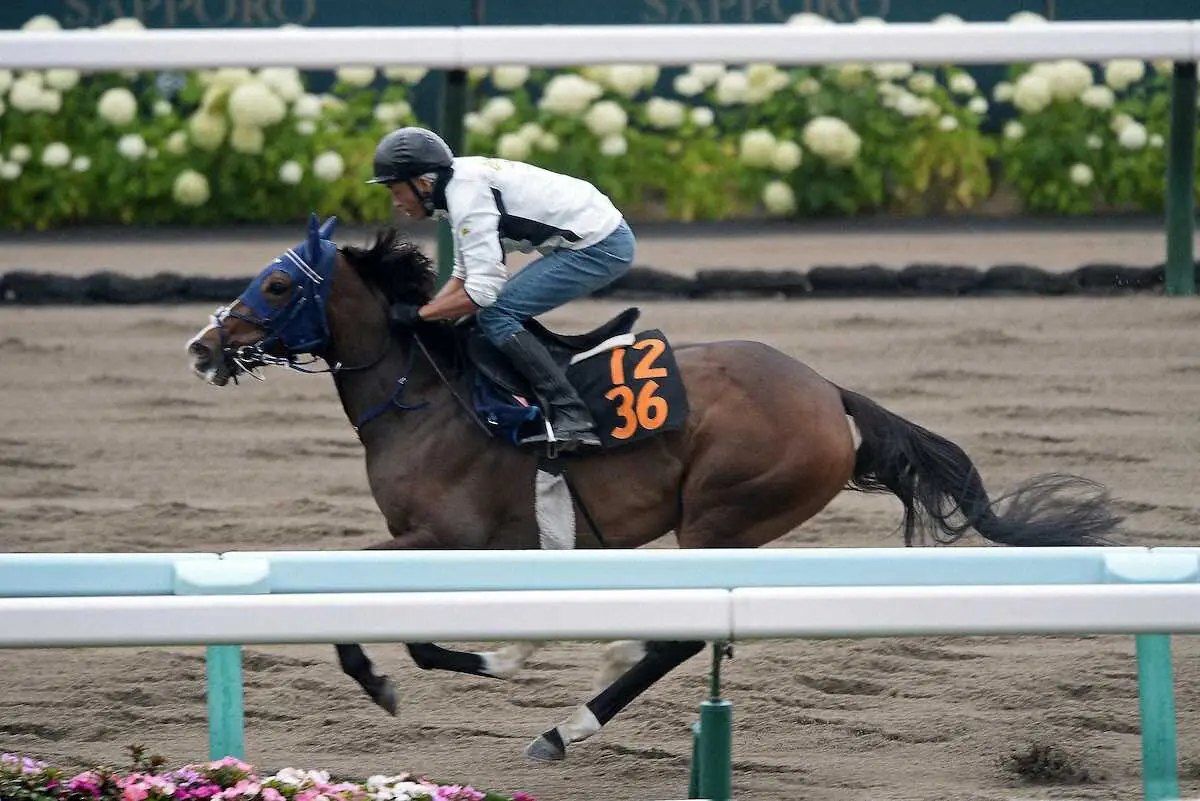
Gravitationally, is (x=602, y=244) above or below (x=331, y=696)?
above

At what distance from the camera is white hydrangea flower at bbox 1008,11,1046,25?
954cm

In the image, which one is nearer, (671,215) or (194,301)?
(194,301)

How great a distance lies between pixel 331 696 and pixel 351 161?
16.9 feet

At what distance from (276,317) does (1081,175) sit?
5.72 metres

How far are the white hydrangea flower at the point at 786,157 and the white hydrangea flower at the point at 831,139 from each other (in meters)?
0.09

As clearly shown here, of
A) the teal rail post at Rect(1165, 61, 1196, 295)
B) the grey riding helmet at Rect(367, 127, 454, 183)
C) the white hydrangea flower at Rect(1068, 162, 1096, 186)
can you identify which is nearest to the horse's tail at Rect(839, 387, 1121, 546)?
the grey riding helmet at Rect(367, 127, 454, 183)

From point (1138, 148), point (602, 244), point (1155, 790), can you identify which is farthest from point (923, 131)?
point (1155, 790)

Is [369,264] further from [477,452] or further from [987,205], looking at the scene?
[987,205]

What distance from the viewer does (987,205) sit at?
9.66 m

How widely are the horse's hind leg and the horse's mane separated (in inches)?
45.8

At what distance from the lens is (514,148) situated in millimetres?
8977

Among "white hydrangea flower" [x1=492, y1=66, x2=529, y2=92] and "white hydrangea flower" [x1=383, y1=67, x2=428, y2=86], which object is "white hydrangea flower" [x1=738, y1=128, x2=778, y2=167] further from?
"white hydrangea flower" [x1=383, y1=67, x2=428, y2=86]

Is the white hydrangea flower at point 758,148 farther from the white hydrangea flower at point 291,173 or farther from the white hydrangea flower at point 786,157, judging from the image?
the white hydrangea flower at point 291,173

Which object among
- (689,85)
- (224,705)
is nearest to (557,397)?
(224,705)
